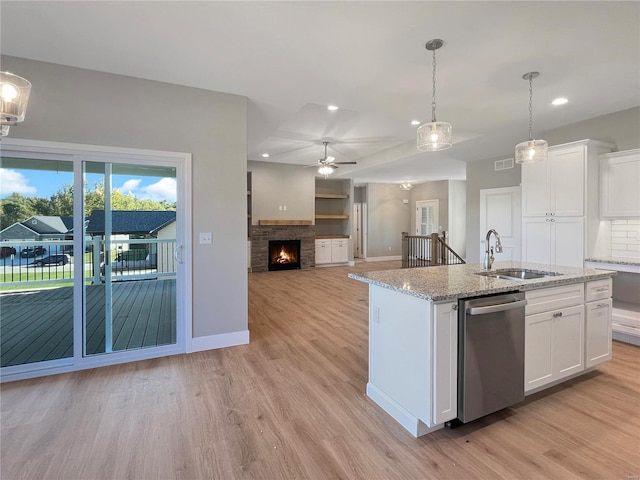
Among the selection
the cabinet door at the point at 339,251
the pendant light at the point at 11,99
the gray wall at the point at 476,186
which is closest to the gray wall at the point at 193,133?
the pendant light at the point at 11,99

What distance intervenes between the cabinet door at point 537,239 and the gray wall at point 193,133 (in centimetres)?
398

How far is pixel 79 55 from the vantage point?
8.75 feet

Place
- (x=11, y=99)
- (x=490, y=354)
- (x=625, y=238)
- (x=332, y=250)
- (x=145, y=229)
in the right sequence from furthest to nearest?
(x=332, y=250) < (x=625, y=238) < (x=145, y=229) < (x=490, y=354) < (x=11, y=99)

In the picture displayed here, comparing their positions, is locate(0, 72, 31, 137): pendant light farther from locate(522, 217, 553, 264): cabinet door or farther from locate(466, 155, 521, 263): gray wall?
locate(466, 155, 521, 263): gray wall

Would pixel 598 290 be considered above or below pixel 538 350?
above

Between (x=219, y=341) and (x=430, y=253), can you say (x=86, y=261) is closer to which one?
(x=219, y=341)

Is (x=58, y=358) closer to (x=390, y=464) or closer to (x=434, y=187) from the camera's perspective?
(x=390, y=464)

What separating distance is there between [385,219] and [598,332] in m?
9.05

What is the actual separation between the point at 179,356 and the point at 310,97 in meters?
3.21

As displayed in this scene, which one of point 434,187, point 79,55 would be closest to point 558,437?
point 79,55

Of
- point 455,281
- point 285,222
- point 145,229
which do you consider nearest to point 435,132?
point 455,281

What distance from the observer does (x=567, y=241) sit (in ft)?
13.1

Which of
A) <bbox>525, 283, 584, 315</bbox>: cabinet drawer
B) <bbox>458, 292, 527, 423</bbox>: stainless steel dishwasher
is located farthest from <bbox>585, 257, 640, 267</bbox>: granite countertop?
<bbox>458, 292, 527, 423</bbox>: stainless steel dishwasher

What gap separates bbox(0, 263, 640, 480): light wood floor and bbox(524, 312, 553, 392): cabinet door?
0.66 ft
